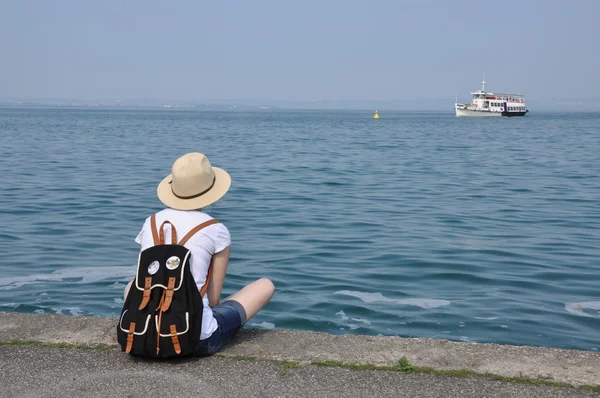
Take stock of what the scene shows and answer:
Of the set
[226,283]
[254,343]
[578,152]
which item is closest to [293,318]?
[226,283]

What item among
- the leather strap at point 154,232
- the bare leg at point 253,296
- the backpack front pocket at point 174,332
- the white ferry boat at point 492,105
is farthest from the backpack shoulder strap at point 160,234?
the white ferry boat at point 492,105

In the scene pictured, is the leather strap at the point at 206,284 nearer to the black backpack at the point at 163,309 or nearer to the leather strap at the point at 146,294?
the black backpack at the point at 163,309

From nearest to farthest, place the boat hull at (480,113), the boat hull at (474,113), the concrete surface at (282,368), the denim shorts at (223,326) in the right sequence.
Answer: the concrete surface at (282,368) → the denim shorts at (223,326) → the boat hull at (474,113) → the boat hull at (480,113)

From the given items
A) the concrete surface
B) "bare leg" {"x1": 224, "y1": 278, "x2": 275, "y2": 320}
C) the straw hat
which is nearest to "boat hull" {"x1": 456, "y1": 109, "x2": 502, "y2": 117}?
"bare leg" {"x1": 224, "y1": 278, "x2": 275, "y2": 320}

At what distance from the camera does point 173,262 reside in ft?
14.2

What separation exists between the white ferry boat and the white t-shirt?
104m

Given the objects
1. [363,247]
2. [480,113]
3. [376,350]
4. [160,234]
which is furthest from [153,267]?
[480,113]

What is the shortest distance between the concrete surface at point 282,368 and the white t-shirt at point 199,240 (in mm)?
277

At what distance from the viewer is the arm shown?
15.4ft

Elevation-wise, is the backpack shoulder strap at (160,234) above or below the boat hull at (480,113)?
above

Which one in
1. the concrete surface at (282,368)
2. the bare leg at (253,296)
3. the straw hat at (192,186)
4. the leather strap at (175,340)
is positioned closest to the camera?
the concrete surface at (282,368)

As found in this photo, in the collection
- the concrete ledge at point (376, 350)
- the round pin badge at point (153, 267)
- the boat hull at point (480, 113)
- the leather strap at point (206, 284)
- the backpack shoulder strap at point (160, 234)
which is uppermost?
the backpack shoulder strap at point (160, 234)

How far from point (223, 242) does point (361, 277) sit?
221 inches

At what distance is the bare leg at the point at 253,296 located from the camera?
4.95 meters
